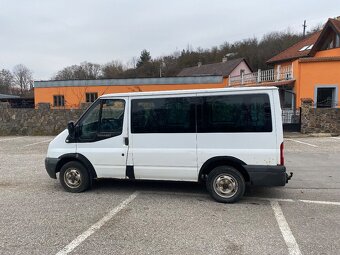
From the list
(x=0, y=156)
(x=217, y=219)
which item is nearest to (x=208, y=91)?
(x=217, y=219)

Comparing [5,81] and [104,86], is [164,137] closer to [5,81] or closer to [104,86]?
[104,86]

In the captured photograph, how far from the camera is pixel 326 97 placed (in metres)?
19.7

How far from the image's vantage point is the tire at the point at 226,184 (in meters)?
5.41

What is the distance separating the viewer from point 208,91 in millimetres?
5496

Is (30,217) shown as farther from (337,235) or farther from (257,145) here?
(337,235)

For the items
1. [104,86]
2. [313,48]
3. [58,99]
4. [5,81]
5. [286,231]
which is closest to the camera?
[286,231]

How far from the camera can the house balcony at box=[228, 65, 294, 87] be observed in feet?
71.3

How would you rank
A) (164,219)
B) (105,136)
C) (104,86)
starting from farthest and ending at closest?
(104,86) < (105,136) < (164,219)

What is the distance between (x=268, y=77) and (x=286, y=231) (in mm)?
21776

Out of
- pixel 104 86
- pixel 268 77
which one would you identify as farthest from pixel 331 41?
pixel 104 86

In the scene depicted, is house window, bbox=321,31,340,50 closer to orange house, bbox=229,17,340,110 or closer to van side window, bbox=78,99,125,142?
orange house, bbox=229,17,340,110

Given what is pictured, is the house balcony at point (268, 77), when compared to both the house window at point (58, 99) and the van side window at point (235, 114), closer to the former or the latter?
the van side window at point (235, 114)

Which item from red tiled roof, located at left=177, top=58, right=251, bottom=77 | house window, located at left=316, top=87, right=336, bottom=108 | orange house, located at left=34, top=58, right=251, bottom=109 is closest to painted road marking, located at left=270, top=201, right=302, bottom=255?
house window, located at left=316, top=87, right=336, bottom=108

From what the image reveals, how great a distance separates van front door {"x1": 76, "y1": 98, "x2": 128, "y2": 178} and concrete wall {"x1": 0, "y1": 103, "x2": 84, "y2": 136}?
40.5ft
